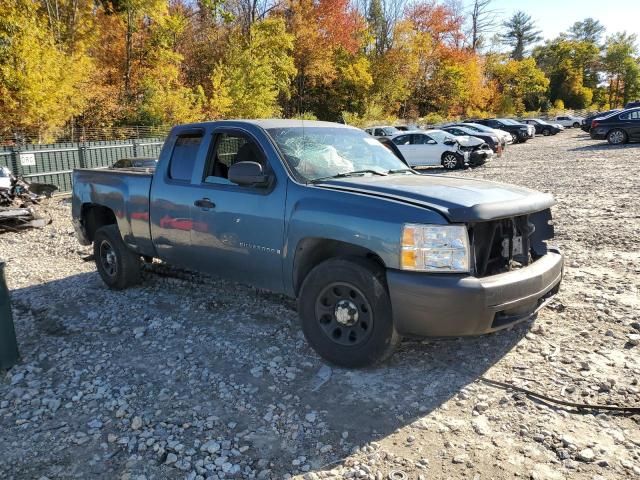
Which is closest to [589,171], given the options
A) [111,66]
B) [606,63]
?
[111,66]

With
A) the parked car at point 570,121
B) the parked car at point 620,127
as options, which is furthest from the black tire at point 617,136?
the parked car at point 570,121

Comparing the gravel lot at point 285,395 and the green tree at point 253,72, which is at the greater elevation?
the green tree at point 253,72

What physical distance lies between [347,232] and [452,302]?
858 mm

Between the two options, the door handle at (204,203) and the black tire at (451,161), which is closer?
the door handle at (204,203)

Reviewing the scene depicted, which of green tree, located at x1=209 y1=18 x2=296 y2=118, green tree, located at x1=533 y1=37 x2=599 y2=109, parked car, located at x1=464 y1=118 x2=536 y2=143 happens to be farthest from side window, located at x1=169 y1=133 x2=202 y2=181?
green tree, located at x1=533 y1=37 x2=599 y2=109

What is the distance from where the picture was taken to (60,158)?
16.2 meters

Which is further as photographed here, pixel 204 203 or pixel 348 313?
pixel 204 203

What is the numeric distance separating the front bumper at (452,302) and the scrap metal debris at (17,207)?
9.19m

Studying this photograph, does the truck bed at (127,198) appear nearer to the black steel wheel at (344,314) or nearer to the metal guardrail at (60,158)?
the black steel wheel at (344,314)

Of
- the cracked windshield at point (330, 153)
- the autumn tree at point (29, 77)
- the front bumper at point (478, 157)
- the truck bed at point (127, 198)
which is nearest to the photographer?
the cracked windshield at point (330, 153)

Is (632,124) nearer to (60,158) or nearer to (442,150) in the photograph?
(442,150)

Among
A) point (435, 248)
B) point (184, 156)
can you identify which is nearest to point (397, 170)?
point (435, 248)

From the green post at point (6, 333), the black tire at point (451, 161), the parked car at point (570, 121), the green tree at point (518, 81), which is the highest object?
the green tree at point (518, 81)

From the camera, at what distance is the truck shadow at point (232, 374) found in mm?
Result: 3217
